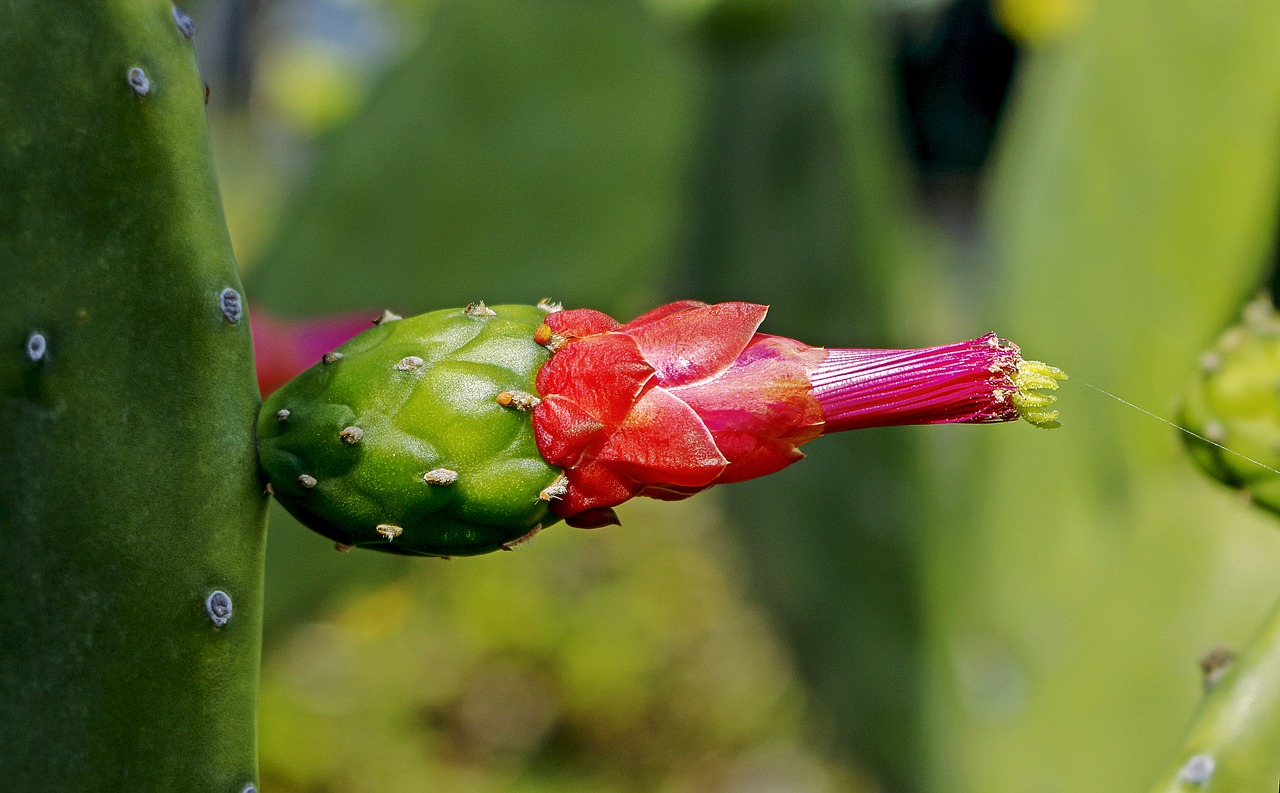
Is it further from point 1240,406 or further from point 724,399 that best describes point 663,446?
point 1240,406

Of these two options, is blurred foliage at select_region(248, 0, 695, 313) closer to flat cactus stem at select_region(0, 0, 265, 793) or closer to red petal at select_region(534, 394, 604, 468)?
flat cactus stem at select_region(0, 0, 265, 793)

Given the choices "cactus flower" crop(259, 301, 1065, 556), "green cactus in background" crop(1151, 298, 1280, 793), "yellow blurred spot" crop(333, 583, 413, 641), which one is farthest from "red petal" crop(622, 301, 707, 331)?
"yellow blurred spot" crop(333, 583, 413, 641)

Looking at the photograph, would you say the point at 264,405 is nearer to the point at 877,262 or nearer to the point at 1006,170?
the point at 877,262

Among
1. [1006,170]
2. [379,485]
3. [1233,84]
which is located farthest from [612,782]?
[379,485]

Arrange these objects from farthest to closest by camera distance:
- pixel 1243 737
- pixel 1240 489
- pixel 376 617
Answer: pixel 376 617, pixel 1240 489, pixel 1243 737

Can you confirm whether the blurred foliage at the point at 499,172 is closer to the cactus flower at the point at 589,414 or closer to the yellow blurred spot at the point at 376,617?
the yellow blurred spot at the point at 376,617

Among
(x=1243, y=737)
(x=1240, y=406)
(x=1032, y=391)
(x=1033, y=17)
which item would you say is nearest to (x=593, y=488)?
(x=1032, y=391)

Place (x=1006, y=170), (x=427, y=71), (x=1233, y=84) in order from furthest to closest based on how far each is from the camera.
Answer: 1. (x=1006, y=170)
2. (x=427, y=71)
3. (x=1233, y=84)
